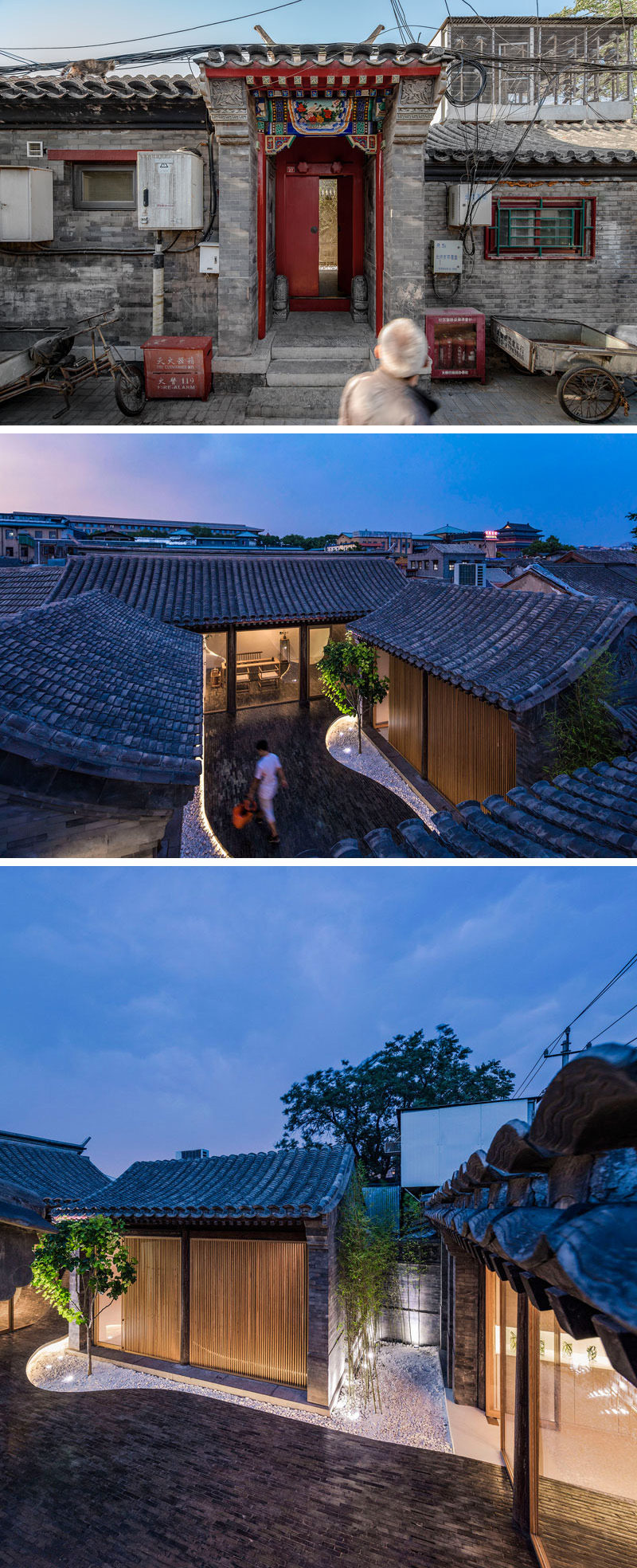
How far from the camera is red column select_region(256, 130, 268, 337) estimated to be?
24.5 ft

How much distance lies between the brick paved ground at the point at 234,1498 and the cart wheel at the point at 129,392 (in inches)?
307

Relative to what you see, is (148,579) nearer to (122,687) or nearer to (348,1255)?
(122,687)

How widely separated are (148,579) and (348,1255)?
588 centimetres

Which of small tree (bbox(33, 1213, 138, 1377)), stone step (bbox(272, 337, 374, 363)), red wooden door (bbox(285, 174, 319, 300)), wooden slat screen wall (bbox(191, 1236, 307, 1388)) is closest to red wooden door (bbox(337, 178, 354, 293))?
red wooden door (bbox(285, 174, 319, 300))

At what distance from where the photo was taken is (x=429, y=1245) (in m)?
8.73

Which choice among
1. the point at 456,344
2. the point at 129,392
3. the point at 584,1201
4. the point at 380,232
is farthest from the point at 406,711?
the point at 380,232

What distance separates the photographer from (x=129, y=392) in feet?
23.1

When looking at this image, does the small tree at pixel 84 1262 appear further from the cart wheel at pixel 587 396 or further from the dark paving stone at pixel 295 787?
the cart wheel at pixel 587 396

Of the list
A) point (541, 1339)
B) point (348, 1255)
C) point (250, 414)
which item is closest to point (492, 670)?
point (541, 1339)

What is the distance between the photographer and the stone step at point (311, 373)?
7.49 m

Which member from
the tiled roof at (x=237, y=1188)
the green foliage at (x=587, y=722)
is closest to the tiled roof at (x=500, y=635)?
the green foliage at (x=587, y=722)

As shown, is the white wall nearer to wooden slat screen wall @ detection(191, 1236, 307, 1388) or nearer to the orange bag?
wooden slat screen wall @ detection(191, 1236, 307, 1388)

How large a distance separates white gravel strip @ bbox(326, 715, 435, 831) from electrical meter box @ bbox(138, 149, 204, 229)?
26.0ft

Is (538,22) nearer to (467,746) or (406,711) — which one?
(406,711)
